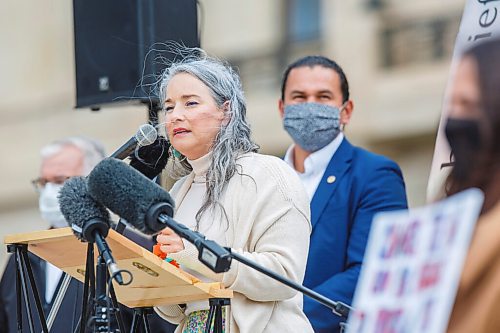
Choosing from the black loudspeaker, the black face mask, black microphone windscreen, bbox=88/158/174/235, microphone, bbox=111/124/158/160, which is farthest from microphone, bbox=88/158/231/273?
the black loudspeaker

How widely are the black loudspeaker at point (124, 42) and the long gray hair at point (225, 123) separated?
893mm

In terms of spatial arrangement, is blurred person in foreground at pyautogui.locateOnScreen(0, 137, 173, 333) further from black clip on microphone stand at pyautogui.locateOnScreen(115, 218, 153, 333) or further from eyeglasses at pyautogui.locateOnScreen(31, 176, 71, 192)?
black clip on microphone stand at pyautogui.locateOnScreen(115, 218, 153, 333)

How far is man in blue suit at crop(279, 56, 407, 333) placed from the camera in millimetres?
5785

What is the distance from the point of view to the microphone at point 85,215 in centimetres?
435

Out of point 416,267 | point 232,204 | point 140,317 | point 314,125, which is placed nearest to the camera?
point 416,267

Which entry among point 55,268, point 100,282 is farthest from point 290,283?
point 55,268

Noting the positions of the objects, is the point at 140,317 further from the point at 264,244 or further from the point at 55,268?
the point at 55,268

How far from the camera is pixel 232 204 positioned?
4883 mm

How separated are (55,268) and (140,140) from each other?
2.14 meters

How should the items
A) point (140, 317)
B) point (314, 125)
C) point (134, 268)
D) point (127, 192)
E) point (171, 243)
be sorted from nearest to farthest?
point (127, 192) < point (134, 268) < point (171, 243) < point (140, 317) < point (314, 125)

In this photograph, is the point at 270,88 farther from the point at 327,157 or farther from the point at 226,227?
the point at 226,227

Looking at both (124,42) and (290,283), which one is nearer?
(290,283)

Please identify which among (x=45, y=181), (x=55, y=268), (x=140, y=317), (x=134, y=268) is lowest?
(x=55, y=268)

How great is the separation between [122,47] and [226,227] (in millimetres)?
1834
